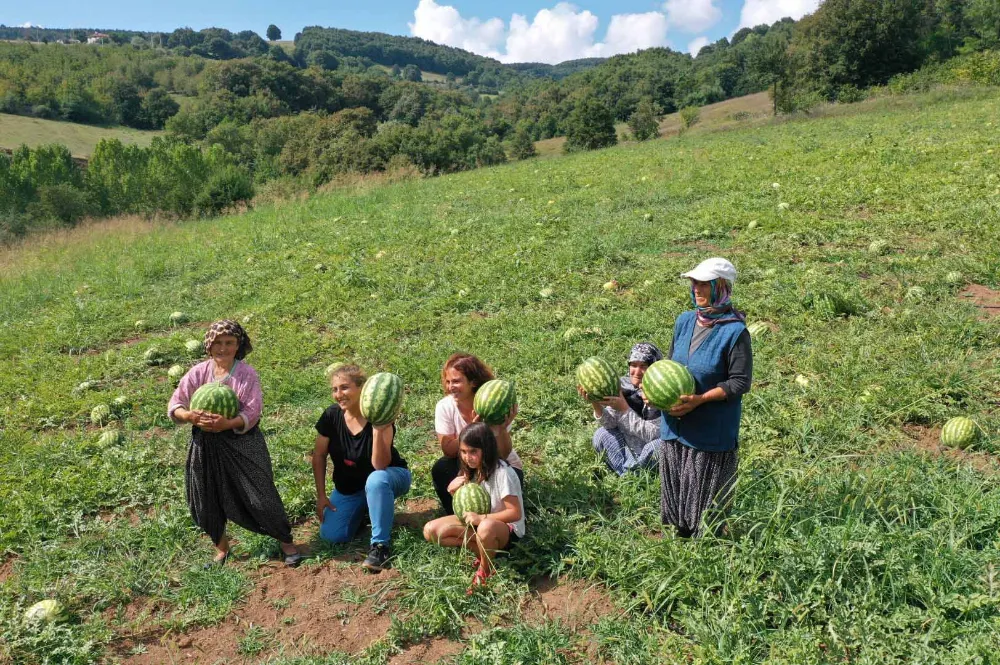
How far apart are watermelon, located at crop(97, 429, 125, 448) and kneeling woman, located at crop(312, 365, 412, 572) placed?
2.70m

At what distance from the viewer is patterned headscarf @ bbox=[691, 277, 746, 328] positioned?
322 centimetres

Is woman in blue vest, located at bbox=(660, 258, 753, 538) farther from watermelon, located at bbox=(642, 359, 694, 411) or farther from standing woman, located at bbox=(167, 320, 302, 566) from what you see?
standing woman, located at bbox=(167, 320, 302, 566)

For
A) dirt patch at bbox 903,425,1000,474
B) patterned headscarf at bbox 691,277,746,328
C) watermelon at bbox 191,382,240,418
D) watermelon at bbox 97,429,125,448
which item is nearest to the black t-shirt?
watermelon at bbox 191,382,240,418

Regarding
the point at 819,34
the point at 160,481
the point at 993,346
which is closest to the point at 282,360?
the point at 160,481

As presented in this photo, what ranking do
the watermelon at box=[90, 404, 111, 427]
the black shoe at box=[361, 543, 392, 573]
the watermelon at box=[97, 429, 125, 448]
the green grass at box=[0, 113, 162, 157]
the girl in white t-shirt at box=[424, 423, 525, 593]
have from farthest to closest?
the green grass at box=[0, 113, 162, 157]
the watermelon at box=[90, 404, 111, 427]
the watermelon at box=[97, 429, 125, 448]
the black shoe at box=[361, 543, 392, 573]
the girl in white t-shirt at box=[424, 423, 525, 593]

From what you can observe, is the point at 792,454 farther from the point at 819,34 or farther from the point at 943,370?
the point at 819,34

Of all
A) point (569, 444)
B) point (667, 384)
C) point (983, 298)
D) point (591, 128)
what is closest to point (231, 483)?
point (569, 444)

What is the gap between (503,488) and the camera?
3832 millimetres

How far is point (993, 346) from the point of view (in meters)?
5.27

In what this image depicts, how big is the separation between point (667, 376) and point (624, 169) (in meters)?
14.7

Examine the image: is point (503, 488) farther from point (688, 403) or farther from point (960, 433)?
point (960, 433)

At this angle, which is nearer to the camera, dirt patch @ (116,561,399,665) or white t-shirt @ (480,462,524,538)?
dirt patch @ (116,561,399,665)

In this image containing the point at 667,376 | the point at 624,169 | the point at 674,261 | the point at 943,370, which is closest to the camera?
the point at 667,376

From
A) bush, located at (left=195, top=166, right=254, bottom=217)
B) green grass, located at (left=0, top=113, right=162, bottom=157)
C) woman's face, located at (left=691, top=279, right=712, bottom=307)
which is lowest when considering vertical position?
woman's face, located at (left=691, top=279, right=712, bottom=307)
